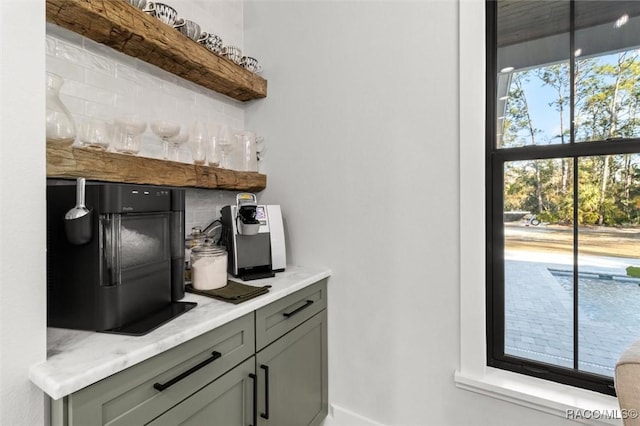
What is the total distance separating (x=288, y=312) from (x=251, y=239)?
0.43m

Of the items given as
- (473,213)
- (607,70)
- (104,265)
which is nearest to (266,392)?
(104,265)

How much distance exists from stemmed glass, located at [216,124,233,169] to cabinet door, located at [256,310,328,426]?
1.01 metres

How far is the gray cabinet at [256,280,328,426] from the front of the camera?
1.31m

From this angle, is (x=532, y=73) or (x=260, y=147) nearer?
(x=532, y=73)

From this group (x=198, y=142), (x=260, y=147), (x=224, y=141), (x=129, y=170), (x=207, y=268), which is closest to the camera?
(x=129, y=170)

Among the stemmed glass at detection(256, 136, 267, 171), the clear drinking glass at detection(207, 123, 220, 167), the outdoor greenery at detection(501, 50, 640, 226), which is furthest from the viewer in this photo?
the stemmed glass at detection(256, 136, 267, 171)

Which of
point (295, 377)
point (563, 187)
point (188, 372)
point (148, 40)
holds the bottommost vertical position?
point (295, 377)

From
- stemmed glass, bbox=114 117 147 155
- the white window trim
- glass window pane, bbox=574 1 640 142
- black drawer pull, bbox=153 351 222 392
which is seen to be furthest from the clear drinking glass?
glass window pane, bbox=574 1 640 142

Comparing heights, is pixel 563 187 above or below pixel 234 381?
above

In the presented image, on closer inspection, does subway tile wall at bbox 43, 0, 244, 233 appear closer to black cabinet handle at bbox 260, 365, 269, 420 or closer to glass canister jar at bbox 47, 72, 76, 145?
glass canister jar at bbox 47, 72, 76, 145

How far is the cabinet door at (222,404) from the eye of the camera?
0.97 m

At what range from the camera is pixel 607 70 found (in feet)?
4.27

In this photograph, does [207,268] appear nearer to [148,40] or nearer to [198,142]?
[198,142]

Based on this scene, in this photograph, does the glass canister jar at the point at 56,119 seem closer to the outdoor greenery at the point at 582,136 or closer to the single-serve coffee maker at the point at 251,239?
the single-serve coffee maker at the point at 251,239
